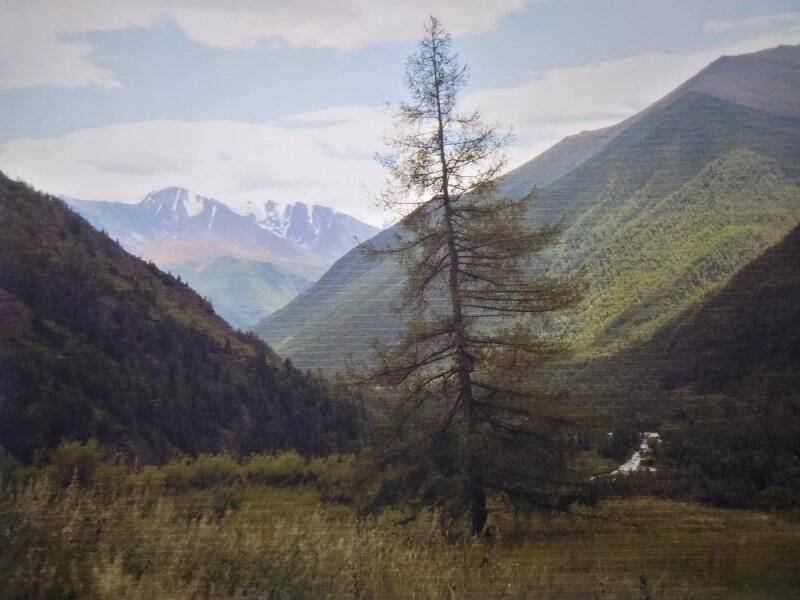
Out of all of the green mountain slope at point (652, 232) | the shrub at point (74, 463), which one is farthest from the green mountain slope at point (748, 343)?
the shrub at point (74, 463)

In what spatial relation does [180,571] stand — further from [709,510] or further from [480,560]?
[709,510]

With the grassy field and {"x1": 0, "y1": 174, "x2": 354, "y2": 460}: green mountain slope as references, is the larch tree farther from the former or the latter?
{"x1": 0, "y1": 174, "x2": 354, "y2": 460}: green mountain slope

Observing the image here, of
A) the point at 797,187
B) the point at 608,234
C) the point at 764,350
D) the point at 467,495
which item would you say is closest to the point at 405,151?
the point at 467,495

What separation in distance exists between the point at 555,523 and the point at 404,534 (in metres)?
2.32

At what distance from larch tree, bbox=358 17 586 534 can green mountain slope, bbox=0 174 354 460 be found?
403cm

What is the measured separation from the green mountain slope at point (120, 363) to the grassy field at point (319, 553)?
2.56 metres

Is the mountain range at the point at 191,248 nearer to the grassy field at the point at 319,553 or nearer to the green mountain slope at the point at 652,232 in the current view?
the green mountain slope at the point at 652,232

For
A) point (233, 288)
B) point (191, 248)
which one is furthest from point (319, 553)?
point (233, 288)

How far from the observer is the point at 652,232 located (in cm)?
3250

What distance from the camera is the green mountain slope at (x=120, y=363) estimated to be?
746 cm

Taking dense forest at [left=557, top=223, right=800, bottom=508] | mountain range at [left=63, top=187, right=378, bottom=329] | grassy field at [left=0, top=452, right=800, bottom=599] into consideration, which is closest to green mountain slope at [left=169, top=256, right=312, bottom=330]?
mountain range at [left=63, top=187, right=378, bottom=329]

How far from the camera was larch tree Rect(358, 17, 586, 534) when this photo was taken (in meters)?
5.86

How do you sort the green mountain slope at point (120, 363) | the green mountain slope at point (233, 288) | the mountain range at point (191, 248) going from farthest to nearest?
the green mountain slope at point (233, 288) < the mountain range at point (191, 248) < the green mountain slope at point (120, 363)

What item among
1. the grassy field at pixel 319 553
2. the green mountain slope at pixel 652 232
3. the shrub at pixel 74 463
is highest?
the green mountain slope at pixel 652 232
